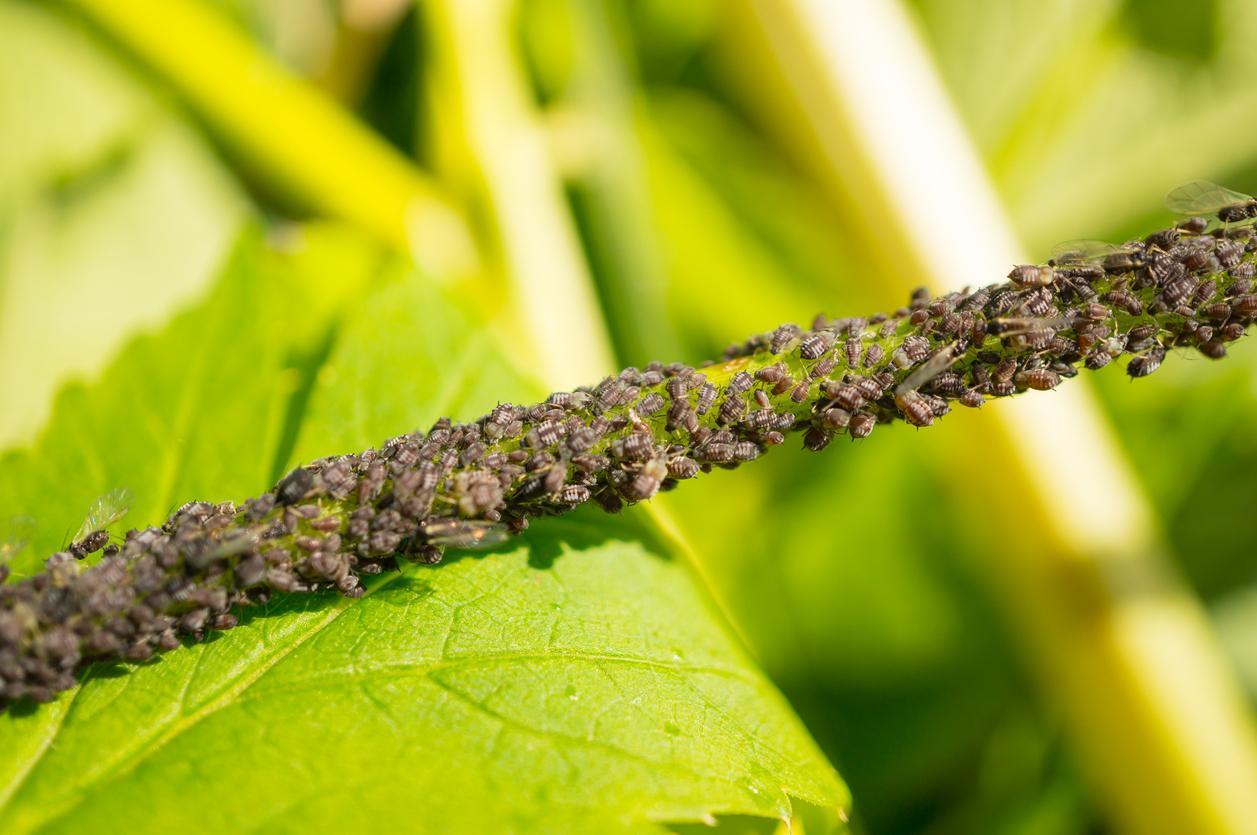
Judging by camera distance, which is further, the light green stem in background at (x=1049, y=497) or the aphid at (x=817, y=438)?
the light green stem in background at (x=1049, y=497)

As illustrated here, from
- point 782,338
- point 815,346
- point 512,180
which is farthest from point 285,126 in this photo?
point 815,346

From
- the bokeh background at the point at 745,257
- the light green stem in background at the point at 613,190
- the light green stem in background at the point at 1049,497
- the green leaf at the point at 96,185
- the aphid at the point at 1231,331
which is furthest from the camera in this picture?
the green leaf at the point at 96,185

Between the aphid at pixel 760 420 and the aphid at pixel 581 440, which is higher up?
the aphid at pixel 581 440

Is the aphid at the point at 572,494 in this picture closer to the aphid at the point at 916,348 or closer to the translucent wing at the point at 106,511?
the aphid at the point at 916,348

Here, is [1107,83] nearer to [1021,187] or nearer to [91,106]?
[1021,187]

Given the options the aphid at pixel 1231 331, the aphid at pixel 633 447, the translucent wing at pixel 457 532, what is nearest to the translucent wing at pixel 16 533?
the translucent wing at pixel 457 532

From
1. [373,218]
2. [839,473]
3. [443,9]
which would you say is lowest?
[839,473]

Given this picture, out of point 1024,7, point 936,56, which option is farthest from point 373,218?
point 1024,7
